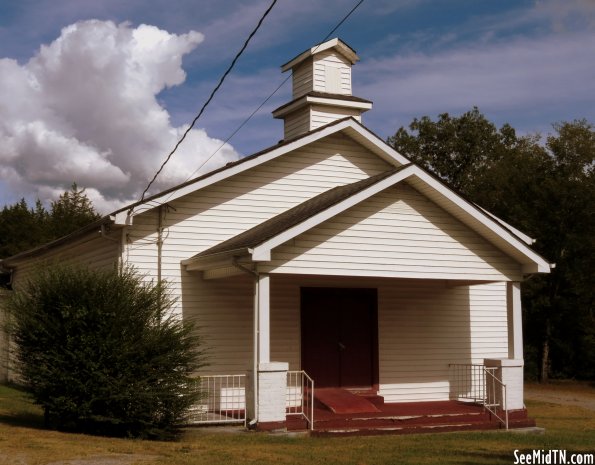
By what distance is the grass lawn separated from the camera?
33.0ft

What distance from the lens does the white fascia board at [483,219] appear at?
14727mm

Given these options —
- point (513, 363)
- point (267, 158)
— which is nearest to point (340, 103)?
point (267, 158)

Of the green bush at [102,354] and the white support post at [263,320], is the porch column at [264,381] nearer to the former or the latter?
the white support post at [263,320]

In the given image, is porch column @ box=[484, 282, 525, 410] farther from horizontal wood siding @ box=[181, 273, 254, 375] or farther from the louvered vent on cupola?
the louvered vent on cupola

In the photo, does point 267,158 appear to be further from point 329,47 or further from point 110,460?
point 110,460

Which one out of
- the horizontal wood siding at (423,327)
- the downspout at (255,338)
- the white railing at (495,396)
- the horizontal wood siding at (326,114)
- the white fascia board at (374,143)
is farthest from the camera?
the horizontal wood siding at (326,114)

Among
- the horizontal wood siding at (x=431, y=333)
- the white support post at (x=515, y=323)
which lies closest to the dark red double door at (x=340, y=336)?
the horizontal wood siding at (x=431, y=333)

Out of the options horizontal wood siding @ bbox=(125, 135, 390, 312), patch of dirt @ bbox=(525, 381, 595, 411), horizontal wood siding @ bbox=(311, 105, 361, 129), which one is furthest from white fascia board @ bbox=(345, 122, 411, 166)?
Answer: patch of dirt @ bbox=(525, 381, 595, 411)

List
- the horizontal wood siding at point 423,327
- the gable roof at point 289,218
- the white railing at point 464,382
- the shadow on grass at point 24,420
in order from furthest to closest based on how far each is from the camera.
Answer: the white railing at point 464,382 → the horizontal wood siding at point 423,327 → the gable roof at point 289,218 → the shadow on grass at point 24,420

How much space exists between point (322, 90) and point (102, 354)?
967 cm
